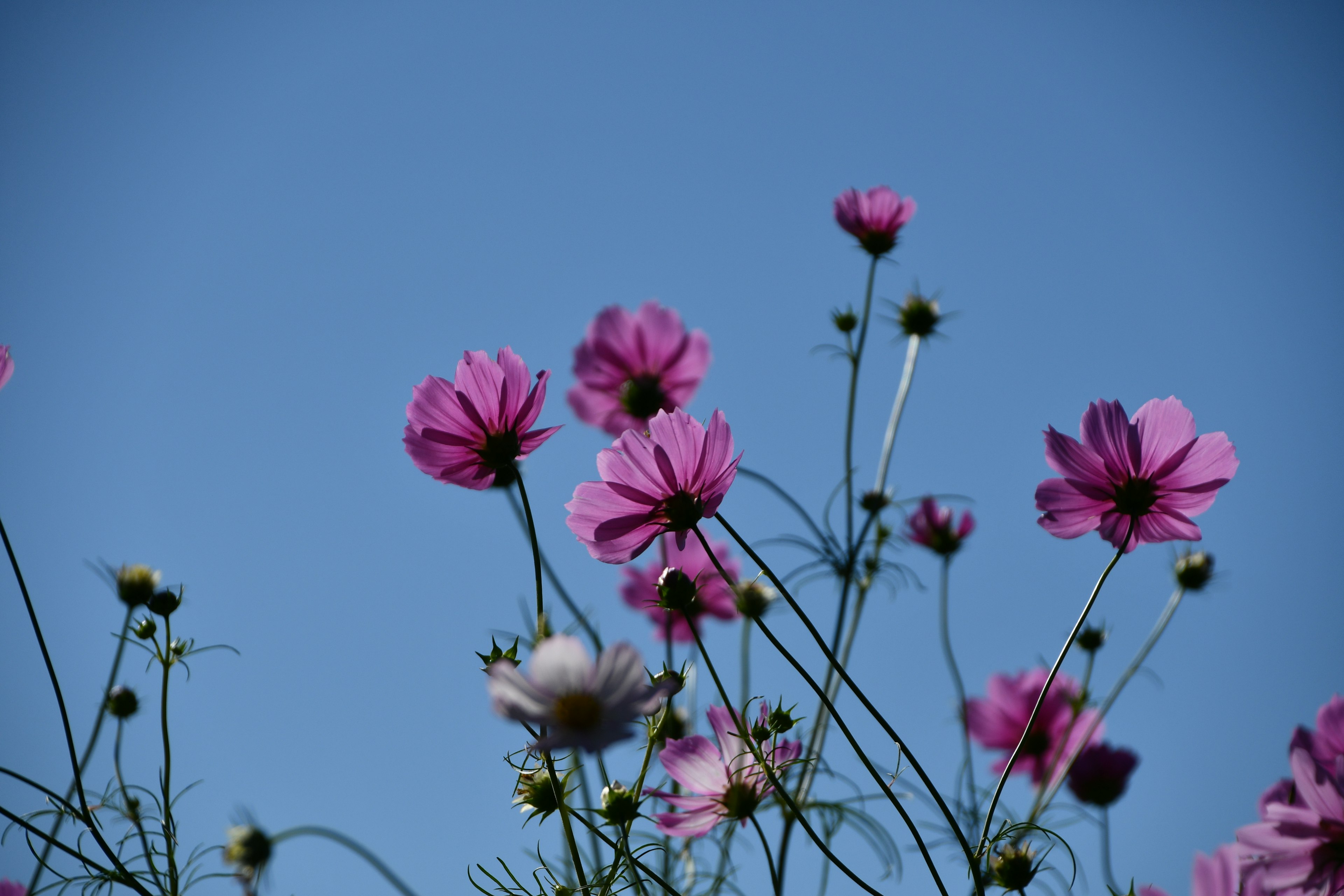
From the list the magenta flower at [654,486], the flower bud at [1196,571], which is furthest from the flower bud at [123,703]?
the flower bud at [1196,571]

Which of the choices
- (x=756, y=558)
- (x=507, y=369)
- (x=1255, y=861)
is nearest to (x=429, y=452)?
(x=507, y=369)

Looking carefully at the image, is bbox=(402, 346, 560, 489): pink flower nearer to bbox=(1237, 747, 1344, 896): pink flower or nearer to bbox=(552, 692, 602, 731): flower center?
bbox=(552, 692, 602, 731): flower center

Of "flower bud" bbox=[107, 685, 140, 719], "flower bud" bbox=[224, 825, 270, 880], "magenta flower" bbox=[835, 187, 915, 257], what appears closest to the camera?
"flower bud" bbox=[224, 825, 270, 880]

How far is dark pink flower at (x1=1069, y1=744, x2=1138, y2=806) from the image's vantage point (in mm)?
1139

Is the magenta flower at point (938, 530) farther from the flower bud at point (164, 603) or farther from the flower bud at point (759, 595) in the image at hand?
the flower bud at point (164, 603)

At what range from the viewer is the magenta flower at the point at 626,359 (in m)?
1.19

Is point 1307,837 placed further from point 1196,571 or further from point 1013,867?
point 1196,571

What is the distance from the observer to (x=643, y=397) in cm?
112

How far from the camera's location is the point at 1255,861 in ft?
1.40

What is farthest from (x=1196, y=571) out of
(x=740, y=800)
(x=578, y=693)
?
(x=578, y=693)

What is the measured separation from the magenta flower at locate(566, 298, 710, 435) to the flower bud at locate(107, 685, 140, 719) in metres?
0.64

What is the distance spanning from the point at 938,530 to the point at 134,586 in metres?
1.12

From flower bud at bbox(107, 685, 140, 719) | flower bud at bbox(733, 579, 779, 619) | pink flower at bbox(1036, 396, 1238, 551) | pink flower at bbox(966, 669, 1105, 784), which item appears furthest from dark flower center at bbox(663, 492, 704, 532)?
pink flower at bbox(966, 669, 1105, 784)

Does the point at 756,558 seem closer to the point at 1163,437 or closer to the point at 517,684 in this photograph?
the point at 517,684
